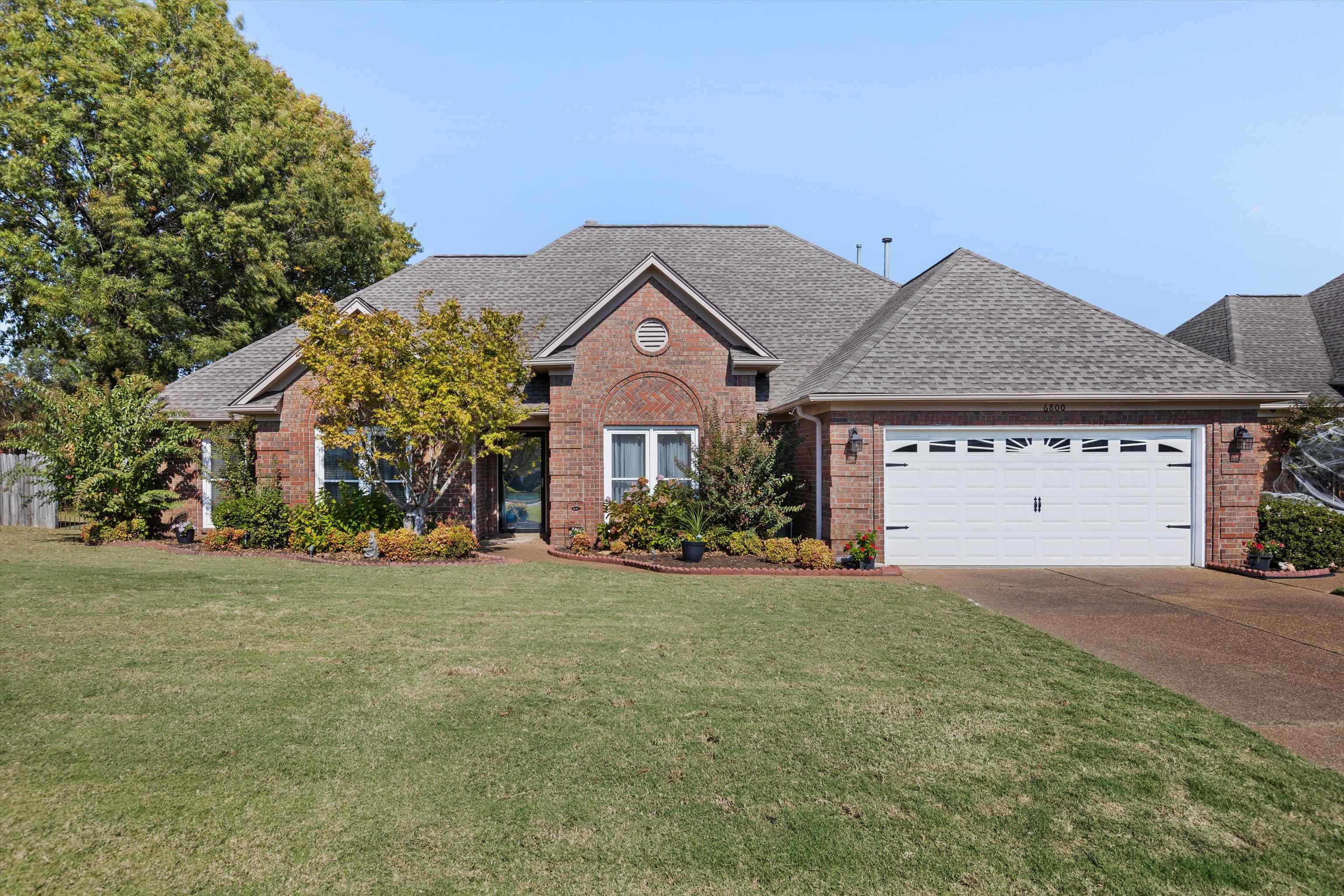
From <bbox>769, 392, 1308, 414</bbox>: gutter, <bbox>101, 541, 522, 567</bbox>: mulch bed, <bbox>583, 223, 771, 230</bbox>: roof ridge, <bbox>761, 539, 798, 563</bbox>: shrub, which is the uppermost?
<bbox>583, 223, 771, 230</bbox>: roof ridge

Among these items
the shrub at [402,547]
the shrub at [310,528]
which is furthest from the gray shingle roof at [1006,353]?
the shrub at [310,528]

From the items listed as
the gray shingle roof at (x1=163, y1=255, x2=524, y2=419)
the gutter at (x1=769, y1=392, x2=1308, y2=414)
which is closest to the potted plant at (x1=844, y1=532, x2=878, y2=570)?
the gutter at (x1=769, y1=392, x2=1308, y2=414)

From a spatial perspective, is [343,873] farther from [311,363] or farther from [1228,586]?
[1228,586]

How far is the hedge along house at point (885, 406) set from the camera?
42.8 feet

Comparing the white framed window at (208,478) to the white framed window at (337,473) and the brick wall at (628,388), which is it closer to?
the white framed window at (337,473)

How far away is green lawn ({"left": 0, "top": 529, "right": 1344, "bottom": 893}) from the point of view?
3.52 meters

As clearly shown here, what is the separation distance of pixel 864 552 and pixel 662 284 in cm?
725

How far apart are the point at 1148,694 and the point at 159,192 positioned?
1143 inches

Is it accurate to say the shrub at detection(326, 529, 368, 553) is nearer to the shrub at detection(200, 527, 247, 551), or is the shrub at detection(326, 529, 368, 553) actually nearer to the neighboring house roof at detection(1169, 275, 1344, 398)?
the shrub at detection(200, 527, 247, 551)

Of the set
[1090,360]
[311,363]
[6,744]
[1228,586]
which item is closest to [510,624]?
[6,744]

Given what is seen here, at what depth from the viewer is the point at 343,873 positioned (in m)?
3.42

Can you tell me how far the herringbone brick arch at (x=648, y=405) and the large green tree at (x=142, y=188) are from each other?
552 inches

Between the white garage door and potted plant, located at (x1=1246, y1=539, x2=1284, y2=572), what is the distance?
89 centimetres

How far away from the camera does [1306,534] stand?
41.7 feet
